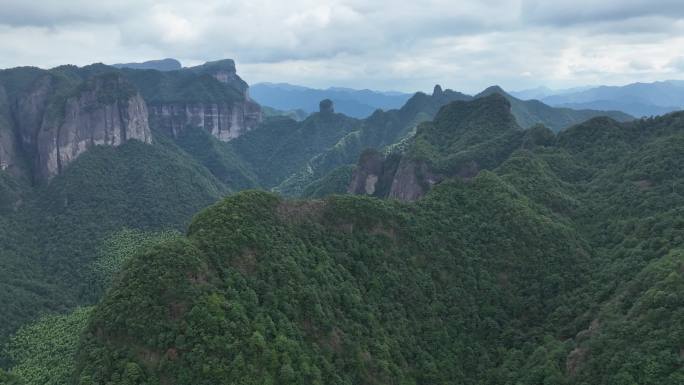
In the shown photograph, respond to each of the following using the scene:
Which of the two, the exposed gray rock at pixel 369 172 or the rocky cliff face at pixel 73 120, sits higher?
the rocky cliff face at pixel 73 120

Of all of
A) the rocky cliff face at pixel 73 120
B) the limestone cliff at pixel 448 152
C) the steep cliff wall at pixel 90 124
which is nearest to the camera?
the limestone cliff at pixel 448 152

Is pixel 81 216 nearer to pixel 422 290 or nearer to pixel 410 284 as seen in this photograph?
pixel 410 284

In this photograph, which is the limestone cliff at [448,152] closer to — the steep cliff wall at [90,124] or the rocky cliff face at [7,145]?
the steep cliff wall at [90,124]

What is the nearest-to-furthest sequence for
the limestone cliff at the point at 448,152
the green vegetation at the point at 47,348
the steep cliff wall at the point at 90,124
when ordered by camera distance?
the green vegetation at the point at 47,348
the limestone cliff at the point at 448,152
the steep cliff wall at the point at 90,124

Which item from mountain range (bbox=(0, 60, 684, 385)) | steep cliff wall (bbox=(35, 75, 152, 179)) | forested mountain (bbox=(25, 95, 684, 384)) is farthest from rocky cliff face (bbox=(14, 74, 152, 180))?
forested mountain (bbox=(25, 95, 684, 384))

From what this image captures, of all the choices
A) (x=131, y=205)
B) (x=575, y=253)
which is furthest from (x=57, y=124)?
(x=575, y=253)

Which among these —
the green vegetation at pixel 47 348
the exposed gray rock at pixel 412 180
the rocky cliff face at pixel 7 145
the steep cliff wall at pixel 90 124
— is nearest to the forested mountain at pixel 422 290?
the green vegetation at pixel 47 348

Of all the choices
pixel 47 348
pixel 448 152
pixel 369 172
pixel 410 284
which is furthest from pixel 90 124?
pixel 410 284

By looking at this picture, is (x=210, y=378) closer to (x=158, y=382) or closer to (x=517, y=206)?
(x=158, y=382)
